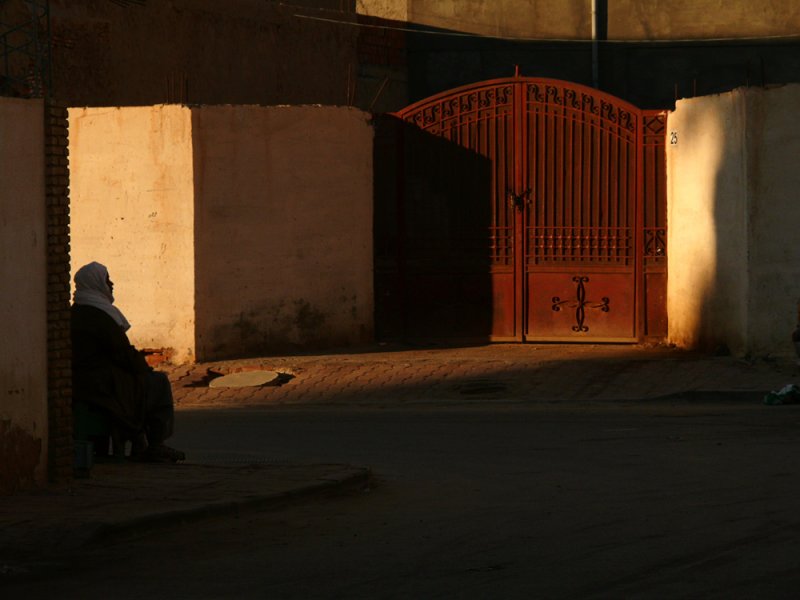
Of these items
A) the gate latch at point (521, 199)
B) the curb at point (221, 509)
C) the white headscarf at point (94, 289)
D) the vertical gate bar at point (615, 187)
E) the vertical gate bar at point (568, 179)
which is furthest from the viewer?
the gate latch at point (521, 199)

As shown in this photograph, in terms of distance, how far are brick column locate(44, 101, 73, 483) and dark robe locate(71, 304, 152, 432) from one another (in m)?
0.72

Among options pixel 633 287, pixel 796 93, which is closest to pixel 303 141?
pixel 633 287

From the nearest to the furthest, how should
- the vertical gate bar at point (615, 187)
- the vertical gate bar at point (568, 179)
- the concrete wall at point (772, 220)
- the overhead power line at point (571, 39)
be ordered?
the concrete wall at point (772, 220)
the vertical gate bar at point (615, 187)
the vertical gate bar at point (568, 179)
the overhead power line at point (571, 39)

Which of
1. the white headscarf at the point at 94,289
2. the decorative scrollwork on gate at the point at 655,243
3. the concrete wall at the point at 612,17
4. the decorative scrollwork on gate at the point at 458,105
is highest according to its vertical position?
the concrete wall at the point at 612,17

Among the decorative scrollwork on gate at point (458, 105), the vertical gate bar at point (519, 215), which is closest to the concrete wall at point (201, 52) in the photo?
the decorative scrollwork on gate at point (458, 105)

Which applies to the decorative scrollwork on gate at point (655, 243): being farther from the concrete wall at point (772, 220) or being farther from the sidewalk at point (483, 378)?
the concrete wall at point (772, 220)

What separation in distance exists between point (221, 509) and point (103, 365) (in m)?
2.21

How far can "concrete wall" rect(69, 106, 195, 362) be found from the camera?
741 inches

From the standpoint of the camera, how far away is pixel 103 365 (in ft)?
36.9

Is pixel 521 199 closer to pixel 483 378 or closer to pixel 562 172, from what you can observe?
pixel 562 172

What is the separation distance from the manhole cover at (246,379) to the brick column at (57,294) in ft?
24.3

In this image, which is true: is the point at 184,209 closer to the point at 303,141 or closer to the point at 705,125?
the point at 303,141

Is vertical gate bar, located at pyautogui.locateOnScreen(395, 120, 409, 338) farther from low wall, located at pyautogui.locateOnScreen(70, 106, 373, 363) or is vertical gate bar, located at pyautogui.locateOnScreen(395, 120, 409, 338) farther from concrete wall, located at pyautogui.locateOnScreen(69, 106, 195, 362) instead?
concrete wall, located at pyautogui.locateOnScreen(69, 106, 195, 362)

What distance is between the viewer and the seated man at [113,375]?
36.8 feet
